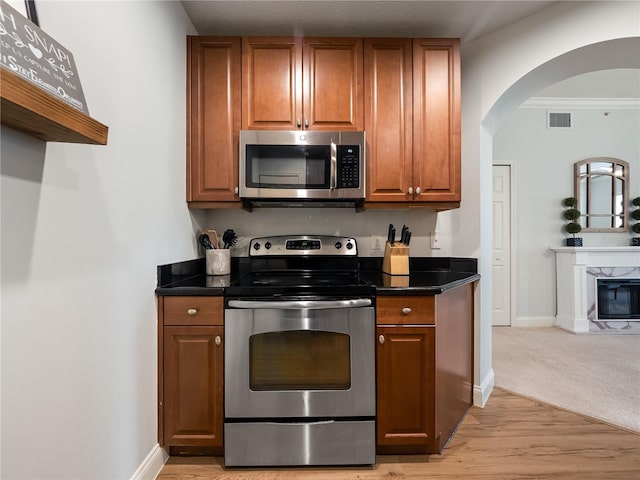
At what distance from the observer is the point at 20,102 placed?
696mm

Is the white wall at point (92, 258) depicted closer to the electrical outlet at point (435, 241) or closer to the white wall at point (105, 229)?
the white wall at point (105, 229)

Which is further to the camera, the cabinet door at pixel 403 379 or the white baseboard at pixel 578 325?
the white baseboard at pixel 578 325

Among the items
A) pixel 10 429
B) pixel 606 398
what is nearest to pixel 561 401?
pixel 606 398

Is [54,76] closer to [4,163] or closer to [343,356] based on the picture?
[4,163]

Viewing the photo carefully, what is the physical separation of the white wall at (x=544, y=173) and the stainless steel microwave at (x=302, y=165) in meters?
3.29

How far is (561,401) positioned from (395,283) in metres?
1.72

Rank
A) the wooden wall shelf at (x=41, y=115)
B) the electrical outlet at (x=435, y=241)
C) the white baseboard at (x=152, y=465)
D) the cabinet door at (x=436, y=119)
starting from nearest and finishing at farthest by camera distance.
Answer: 1. the wooden wall shelf at (x=41, y=115)
2. the white baseboard at (x=152, y=465)
3. the cabinet door at (x=436, y=119)
4. the electrical outlet at (x=435, y=241)

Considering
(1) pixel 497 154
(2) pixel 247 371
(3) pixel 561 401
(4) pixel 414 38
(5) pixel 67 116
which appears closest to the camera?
(5) pixel 67 116

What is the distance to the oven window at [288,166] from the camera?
2016 millimetres

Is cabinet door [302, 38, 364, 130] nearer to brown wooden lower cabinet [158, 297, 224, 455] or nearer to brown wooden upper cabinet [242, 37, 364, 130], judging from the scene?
brown wooden upper cabinet [242, 37, 364, 130]

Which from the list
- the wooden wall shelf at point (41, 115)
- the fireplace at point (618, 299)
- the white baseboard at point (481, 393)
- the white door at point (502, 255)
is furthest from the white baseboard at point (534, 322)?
the wooden wall shelf at point (41, 115)

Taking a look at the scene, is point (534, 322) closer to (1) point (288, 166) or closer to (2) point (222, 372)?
(1) point (288, 166)

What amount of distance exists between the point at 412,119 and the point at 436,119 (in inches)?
6.2

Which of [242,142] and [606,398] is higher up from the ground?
[242,142]
